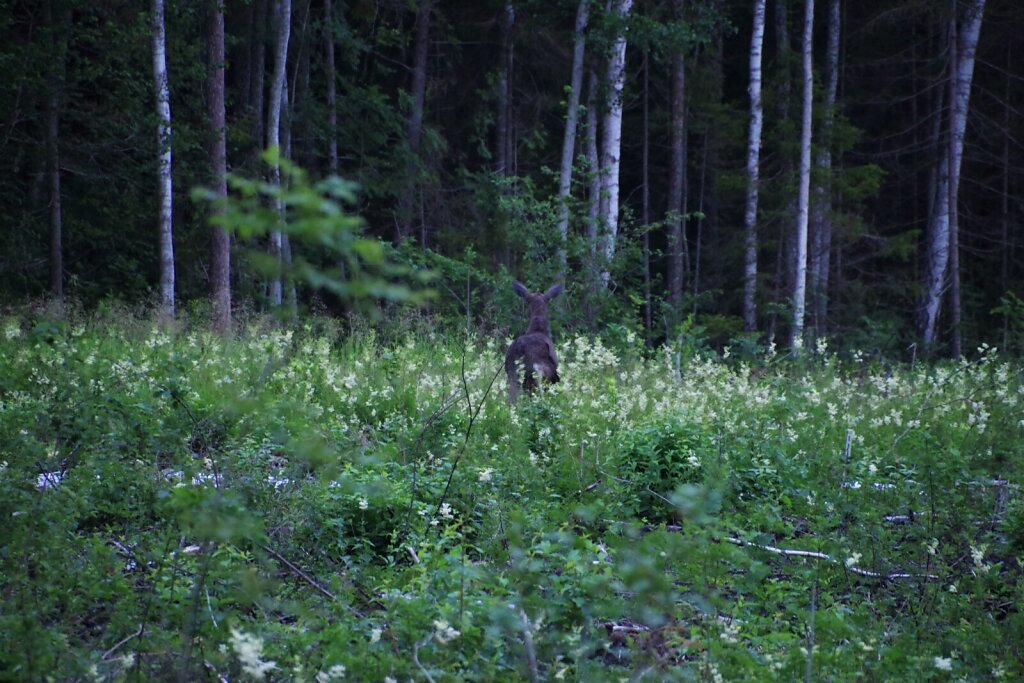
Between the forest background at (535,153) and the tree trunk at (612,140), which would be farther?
the forest background at (535,153)

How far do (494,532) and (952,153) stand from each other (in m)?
21.7

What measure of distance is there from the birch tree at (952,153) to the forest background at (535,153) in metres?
0.08

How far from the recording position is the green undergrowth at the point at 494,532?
11.6 feet

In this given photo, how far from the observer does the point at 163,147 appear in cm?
1659

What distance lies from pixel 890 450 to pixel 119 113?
53.8 feet

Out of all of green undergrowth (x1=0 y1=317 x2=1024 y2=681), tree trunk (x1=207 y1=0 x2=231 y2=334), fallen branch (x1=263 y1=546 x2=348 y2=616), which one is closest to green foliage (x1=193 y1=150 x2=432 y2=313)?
green undergrowth (x1=0 y1=317 x2=1024 y2=681)

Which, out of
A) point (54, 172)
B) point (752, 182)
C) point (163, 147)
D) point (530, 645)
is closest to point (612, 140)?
point (752, 182)

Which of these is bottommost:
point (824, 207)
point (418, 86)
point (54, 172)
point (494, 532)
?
point (494, 532)

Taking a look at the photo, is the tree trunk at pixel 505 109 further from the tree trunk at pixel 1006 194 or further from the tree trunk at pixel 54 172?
the tree trunk at pixel 1006 194

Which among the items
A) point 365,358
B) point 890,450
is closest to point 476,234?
point 365,358

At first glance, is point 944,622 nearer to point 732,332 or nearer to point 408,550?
point 408,550

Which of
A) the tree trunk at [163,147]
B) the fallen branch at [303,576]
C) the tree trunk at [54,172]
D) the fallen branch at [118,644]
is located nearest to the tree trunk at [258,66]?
the tree trunk at [54,172]

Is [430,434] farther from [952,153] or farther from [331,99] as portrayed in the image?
[952,153]

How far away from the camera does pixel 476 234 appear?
24.6 metres
